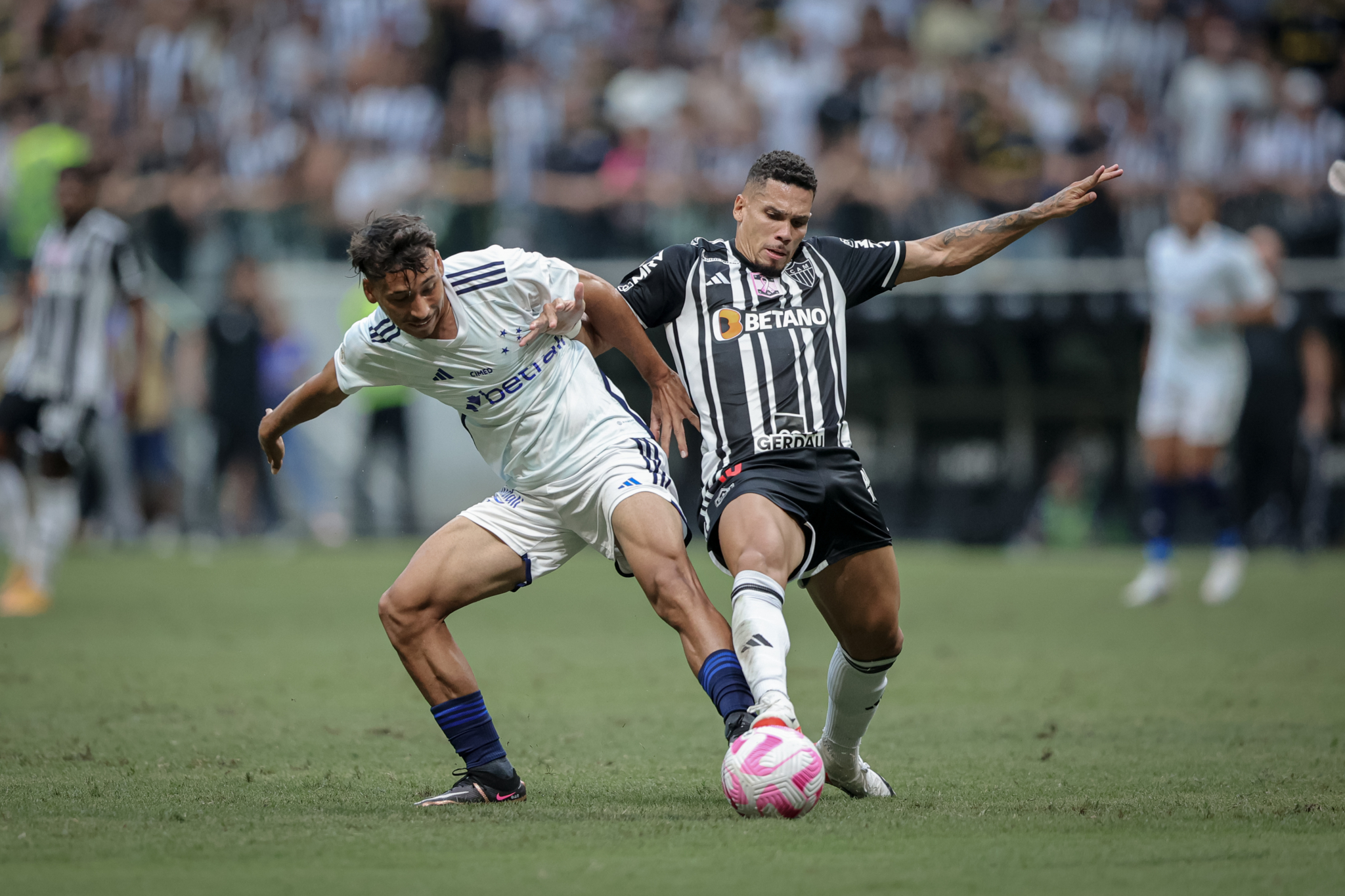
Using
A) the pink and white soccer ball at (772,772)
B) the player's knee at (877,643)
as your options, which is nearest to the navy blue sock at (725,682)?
the pink and white soccer ball at (772,772)

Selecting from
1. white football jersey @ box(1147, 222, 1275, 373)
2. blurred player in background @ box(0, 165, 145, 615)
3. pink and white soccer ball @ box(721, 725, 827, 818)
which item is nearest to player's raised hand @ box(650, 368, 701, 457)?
pink and white soccer ball @ box(721, 725, 827, 818)

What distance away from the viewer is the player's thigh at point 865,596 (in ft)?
16.8

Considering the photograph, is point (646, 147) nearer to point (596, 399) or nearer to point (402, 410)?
point (402, 410)

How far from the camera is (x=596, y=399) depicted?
17.7 ft

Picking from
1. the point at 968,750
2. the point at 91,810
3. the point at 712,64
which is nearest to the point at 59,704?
the point at 91,810

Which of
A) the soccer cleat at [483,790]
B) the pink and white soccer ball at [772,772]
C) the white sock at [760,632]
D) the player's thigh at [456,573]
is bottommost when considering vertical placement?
the soccer cleat at [483,790]

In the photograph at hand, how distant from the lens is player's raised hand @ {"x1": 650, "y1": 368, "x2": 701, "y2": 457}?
5.26 m

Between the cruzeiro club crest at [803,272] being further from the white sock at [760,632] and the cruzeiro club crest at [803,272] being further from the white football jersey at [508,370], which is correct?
the white sock at [760,632]

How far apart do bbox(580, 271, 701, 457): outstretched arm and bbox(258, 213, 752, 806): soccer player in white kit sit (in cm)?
7

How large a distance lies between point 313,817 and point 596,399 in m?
1.64

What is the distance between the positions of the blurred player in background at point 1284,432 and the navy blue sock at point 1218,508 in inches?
101

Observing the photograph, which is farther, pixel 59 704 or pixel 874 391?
pixel 874 391

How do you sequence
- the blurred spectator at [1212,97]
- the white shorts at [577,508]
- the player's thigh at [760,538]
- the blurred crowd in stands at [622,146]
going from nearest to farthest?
the player's thigh at [760,538]
the white shorts at [577,508]
the blurred crowd in stands at [622,146]
the blurred spectator at [1212,97]

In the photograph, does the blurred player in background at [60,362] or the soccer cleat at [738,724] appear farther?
the blurred player in background at [60,362]
